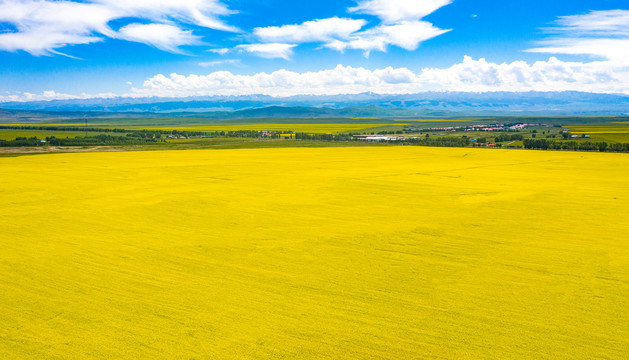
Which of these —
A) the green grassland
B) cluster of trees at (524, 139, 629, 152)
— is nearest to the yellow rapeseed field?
cluster of trees at (524, 139, 629, 152)

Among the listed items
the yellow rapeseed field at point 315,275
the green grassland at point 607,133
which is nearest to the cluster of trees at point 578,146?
the green grassland at point 607,133

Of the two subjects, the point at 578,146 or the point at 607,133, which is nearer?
the point at 578,146

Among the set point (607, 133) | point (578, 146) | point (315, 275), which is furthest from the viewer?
point (607, 133)

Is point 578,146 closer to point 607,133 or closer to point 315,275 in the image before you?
point 607,133

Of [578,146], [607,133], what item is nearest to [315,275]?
[578,146]

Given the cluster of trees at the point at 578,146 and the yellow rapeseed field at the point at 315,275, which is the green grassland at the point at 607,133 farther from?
the yellow rapeseed field at the point at 315,275

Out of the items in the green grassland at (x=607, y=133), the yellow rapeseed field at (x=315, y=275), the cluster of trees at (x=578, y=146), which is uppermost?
the green grassland at (x=607, y=133)

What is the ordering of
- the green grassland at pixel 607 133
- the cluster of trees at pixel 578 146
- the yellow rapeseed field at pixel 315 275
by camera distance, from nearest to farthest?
the yellow rapeseed field at pixel 315 275
the cluster of trees at pixel 578 146
the green grassland at pixel 607 133

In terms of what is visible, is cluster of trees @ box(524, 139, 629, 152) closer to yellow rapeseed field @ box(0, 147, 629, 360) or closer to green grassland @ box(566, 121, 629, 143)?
green grassland @ box(566, 121, 629, 143)

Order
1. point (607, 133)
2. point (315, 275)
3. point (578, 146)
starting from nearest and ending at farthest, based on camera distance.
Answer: point (315, 275) < point (578, 146) < point (607, 133)

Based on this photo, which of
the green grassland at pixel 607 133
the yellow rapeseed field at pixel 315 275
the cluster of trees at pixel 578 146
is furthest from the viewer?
the green grassland at pixel 607 133
